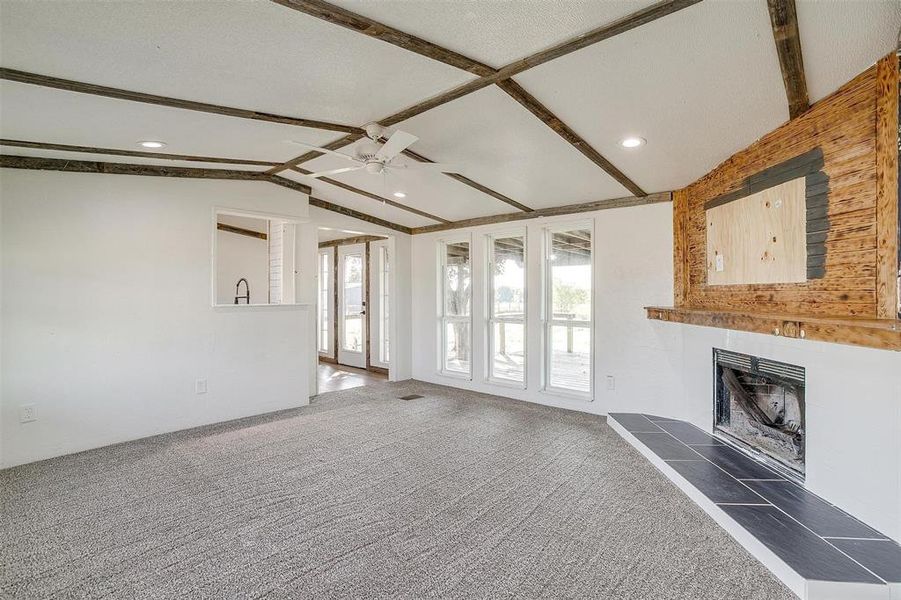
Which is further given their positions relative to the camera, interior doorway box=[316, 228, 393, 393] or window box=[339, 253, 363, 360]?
window box=[339, 253, 363, 360]

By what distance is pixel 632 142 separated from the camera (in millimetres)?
3125

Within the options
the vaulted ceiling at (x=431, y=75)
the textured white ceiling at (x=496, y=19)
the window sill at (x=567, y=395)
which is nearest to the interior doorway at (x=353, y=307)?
the window sill at (x=567, y=395)

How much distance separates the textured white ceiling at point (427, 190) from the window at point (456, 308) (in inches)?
28.2

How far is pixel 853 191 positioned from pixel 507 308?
3700 mm

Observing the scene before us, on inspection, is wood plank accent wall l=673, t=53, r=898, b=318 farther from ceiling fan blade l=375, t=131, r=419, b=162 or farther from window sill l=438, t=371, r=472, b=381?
window sill l=438, t=371, r=472, b=381

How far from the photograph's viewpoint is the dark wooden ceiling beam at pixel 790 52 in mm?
1775

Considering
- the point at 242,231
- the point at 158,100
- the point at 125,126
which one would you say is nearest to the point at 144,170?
the point at 125,126

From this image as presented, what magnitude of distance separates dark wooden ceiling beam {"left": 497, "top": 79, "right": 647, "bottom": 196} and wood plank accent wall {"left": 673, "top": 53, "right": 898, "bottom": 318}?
1.05m

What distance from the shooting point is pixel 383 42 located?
2127 millimetres

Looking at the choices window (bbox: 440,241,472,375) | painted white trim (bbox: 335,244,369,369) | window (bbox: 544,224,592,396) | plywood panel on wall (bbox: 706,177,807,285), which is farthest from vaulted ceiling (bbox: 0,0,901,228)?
painted white trim (bbox: 335,244,369,369)

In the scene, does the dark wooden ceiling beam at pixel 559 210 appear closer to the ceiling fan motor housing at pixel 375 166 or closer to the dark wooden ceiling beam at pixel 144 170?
the dark wooden ceiling beam at pixel 144 170

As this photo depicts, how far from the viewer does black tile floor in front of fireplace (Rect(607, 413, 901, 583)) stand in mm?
1923

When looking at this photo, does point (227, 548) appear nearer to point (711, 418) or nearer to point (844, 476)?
point (844, 476)

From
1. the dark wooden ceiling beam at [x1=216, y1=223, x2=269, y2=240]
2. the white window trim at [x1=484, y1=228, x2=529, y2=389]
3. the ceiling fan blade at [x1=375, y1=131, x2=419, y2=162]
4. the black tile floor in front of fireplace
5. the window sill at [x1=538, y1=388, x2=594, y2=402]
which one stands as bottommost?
the black tile floor in front of fireplace
